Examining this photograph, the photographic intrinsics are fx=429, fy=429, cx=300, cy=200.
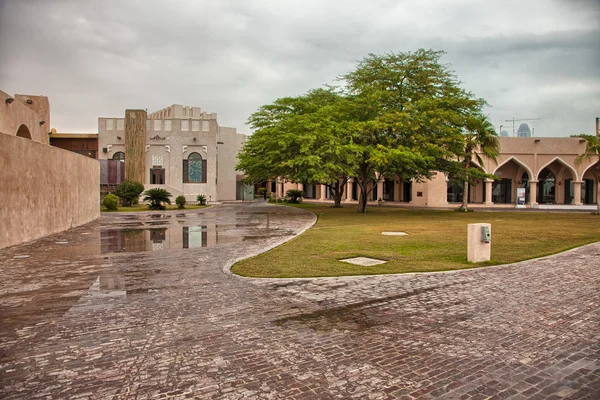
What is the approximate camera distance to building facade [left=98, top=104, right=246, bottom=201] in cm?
4831

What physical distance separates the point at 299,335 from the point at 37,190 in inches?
535

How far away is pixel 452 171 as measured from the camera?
29984 mm

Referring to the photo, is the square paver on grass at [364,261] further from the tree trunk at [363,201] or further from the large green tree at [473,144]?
the large green tree at [473,144]

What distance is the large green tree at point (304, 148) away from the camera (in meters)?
24.4

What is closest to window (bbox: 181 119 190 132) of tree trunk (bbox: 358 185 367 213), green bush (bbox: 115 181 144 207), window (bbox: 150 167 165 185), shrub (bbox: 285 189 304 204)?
window (bbox: 150 167 165 185)

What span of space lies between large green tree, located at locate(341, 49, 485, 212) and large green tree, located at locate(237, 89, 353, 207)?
120 cm

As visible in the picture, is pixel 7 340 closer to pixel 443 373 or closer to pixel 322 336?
pixel 322 336

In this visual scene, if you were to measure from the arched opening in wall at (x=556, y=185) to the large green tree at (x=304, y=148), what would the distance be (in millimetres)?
27005

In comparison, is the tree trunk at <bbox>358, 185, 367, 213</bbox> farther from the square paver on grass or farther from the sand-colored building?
the square paver on grass

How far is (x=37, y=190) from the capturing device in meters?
15.0

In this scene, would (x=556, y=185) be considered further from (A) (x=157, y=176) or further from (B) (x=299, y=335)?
(B) (x=299, y=335)

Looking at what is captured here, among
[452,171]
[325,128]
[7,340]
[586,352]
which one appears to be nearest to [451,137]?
[452,171]

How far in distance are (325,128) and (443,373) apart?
22.8 m

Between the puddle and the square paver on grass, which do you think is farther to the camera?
the puddle
